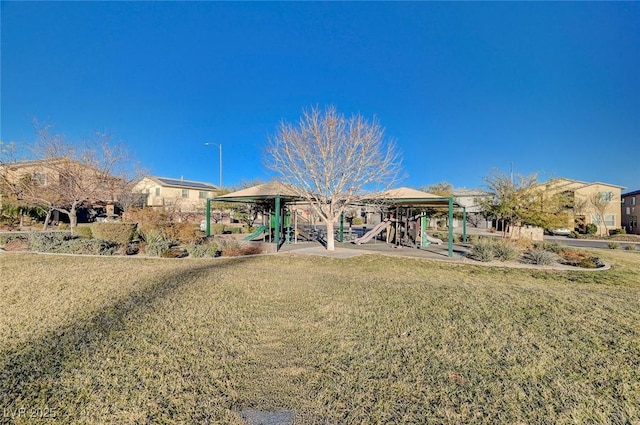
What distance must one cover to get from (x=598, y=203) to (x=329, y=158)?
114 ft

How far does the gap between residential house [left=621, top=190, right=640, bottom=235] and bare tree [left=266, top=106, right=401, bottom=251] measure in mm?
38883

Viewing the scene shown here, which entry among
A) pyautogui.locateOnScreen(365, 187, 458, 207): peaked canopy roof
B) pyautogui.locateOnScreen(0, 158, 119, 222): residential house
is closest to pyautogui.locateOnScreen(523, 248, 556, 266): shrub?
pyautogui.locateOnScreen(365, 187, 458, 207): peaked canopy roof

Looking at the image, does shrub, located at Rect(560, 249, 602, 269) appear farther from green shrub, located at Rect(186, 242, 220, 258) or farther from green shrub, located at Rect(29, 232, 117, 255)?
green shrub, located at Rect(29, 232, 117, 255)

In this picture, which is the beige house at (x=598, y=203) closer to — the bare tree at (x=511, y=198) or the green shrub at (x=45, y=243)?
the bare tree at (x=511, y=198)

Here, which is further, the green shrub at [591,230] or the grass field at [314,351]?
the green shrub at [591,230]

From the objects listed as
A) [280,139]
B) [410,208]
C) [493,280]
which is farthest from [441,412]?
[410,208]

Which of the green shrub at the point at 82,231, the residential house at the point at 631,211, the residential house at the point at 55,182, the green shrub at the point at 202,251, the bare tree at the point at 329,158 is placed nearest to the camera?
the green shrub at the point at 202,251

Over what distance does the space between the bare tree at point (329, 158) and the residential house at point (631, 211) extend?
38.9 m

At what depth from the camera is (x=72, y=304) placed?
5.71 metres

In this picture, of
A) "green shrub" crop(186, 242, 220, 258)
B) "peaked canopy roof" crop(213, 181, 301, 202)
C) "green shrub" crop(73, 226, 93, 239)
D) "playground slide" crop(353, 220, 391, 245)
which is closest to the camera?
"green shrub" crop(186, 242, 220, 258)

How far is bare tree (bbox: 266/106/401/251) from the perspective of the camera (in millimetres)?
14109

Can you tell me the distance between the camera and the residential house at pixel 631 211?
35406 mm

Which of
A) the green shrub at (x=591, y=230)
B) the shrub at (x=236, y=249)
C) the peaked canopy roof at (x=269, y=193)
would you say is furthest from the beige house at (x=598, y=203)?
the shrub at (x=236, y=249)

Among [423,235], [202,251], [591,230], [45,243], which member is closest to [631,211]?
[591,230]
